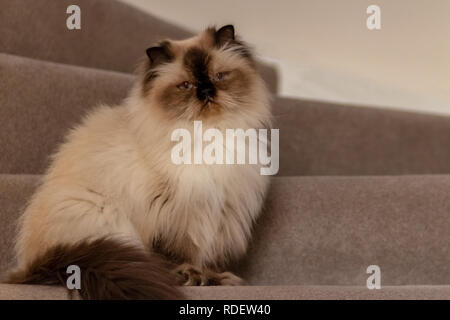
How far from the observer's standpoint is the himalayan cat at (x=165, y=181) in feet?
4.98

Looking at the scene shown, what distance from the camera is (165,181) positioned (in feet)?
5.16

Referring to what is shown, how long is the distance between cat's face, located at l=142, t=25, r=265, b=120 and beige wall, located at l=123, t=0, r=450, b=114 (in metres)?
1.30

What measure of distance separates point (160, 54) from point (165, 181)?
1.31 feet

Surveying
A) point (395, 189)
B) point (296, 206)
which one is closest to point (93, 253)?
point (296, 206)

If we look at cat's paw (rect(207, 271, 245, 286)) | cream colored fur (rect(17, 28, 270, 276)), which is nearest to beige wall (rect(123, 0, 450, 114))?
cream colored fur (rect(17, 28, 270, 276))

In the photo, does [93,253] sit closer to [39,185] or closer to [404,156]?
[39,185]

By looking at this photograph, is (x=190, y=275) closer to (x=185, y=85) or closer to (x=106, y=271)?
(x=106, y=271)

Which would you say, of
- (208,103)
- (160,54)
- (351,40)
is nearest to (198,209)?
(208,103)

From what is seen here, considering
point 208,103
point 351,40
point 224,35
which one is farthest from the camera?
point 351,40
